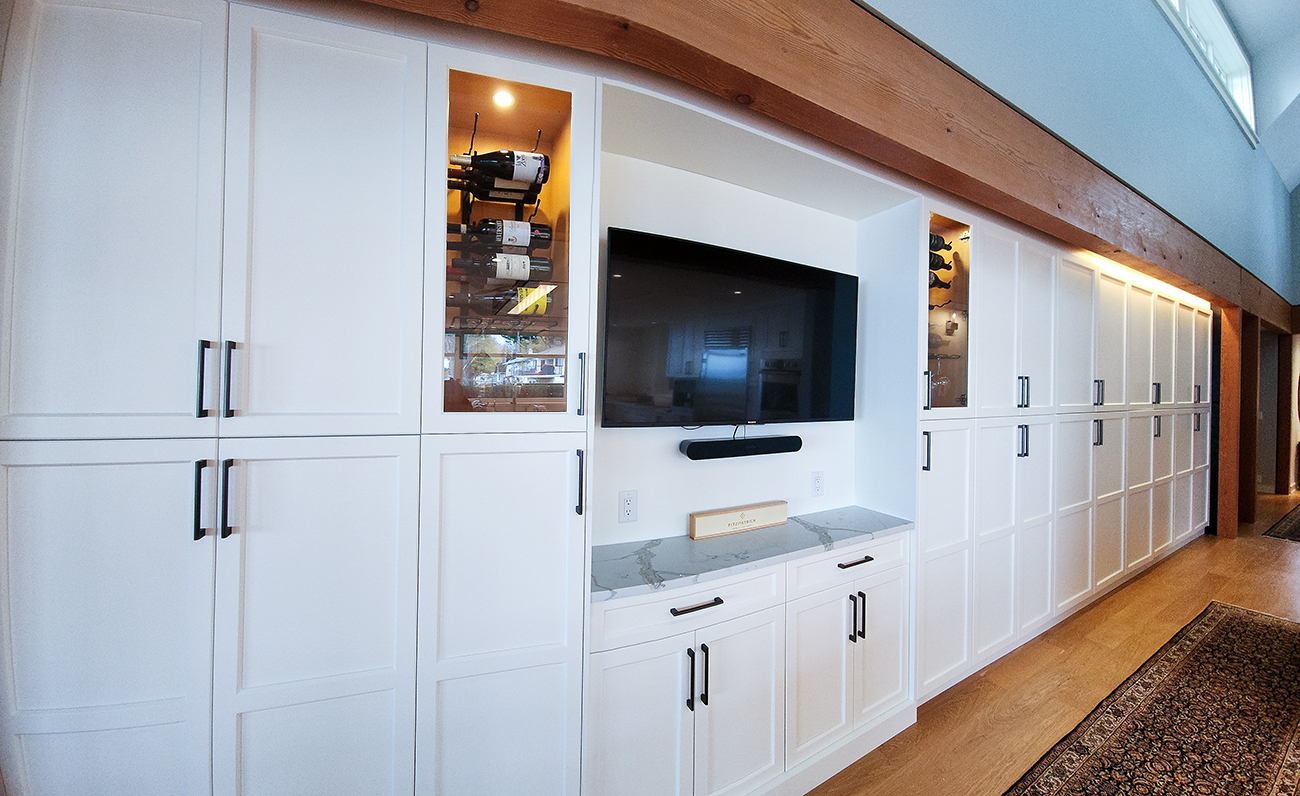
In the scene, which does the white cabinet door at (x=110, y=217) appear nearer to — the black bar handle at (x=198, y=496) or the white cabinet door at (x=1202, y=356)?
the black bar handle at (x=198, y=496)

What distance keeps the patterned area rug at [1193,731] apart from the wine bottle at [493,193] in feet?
8.61

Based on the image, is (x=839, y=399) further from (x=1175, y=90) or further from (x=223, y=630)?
(x=1175, y=90)

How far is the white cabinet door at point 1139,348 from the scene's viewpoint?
3400 mm

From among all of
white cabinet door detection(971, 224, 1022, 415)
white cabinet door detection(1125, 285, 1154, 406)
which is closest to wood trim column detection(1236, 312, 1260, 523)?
white cabinet door detection(1125, 285, 1154, 406)

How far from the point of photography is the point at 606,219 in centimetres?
171

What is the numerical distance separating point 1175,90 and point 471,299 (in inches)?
182

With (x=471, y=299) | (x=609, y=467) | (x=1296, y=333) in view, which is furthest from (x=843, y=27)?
(x=1296, y=333)

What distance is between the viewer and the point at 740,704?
1.54m

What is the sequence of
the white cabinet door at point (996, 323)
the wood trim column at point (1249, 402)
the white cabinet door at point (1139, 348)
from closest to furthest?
the white cabinet door at point (996, 323)
the white cabinet door at point (1139, 348)
the wood trim column at point (1249, 402)

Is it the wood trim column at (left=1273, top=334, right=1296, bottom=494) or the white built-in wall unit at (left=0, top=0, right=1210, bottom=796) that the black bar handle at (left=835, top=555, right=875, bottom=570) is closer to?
the white built-in wall unit at (left=0, top=0, right=1210, bottom=796)

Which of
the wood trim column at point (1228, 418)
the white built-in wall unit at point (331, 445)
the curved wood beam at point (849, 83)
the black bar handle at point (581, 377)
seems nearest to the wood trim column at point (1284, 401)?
the wood trim column at point (1228, 418)

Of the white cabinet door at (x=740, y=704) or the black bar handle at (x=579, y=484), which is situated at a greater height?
the black bar handle at (x=579, y=484)

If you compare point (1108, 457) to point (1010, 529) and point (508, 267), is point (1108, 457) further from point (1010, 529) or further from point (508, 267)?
point (508, 267)

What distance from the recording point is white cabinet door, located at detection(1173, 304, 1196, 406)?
4.07 metres
